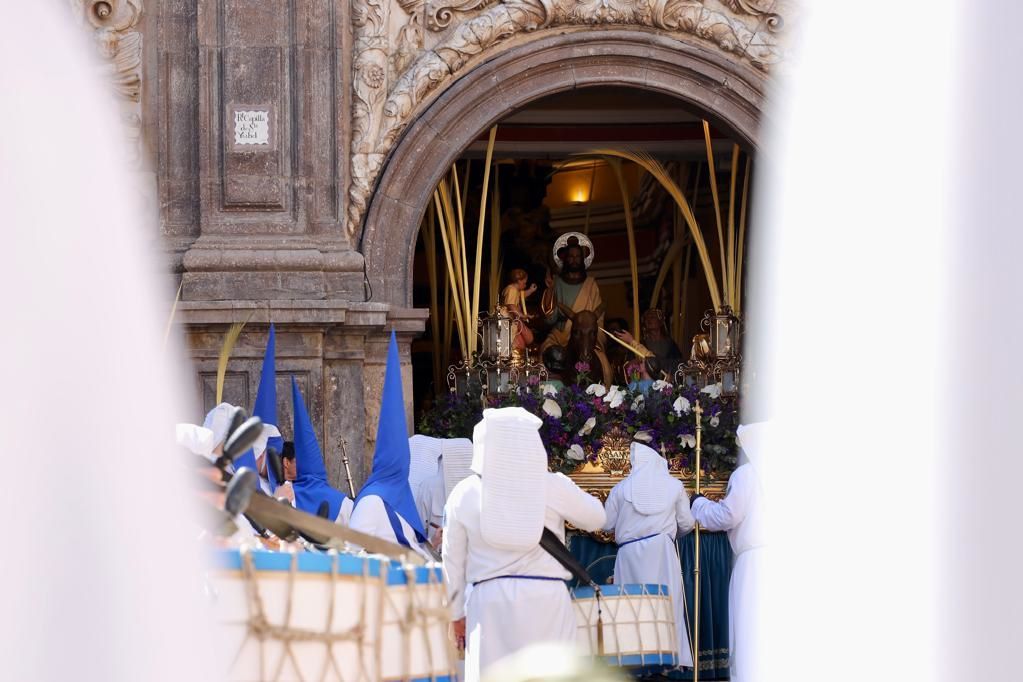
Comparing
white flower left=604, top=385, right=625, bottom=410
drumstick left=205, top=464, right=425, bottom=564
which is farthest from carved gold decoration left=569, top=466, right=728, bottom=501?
drumstick left=205, top=464, right=425, bottom=564

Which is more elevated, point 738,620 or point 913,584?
point 913,584

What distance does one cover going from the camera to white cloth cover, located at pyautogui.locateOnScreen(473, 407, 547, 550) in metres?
7.55

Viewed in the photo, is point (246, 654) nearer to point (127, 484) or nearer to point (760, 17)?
point (127, 484)

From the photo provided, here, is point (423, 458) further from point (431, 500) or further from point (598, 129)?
point (598, 129)

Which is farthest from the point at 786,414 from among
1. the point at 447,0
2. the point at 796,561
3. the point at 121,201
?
the point at 447,0

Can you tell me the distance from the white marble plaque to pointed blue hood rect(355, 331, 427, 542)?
369 centimetres

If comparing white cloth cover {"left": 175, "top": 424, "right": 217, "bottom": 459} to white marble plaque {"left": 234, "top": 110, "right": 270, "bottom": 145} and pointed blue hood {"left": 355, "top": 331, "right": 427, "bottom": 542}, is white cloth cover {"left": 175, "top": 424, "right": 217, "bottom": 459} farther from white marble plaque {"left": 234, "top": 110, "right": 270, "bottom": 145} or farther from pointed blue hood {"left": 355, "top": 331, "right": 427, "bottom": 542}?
white marble plaque {"left": 234, "top": 110, "right": 270, "bottom": 145}

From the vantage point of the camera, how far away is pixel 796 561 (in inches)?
184

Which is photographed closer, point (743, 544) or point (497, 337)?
point (743, 544)

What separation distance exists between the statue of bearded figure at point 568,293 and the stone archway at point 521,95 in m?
3.76

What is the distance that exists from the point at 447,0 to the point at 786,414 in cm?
793

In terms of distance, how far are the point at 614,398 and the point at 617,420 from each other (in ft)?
0.72

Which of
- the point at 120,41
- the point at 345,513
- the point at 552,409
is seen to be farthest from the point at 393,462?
the point at 120,41

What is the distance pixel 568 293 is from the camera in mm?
16531
